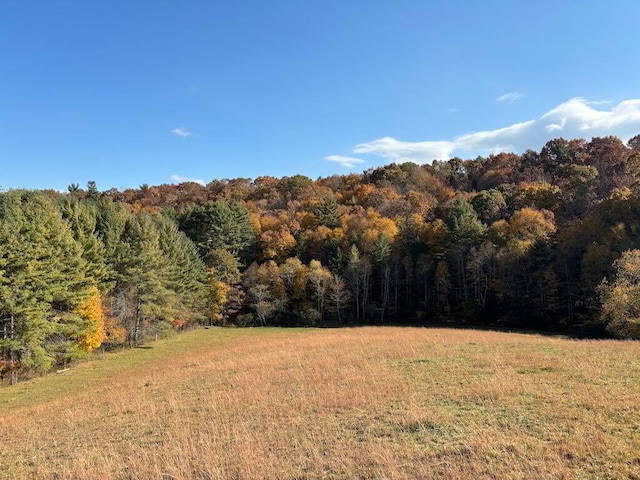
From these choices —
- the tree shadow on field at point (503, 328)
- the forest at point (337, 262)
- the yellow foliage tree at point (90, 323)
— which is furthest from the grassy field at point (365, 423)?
the tree shadow on field at point (503, 328)

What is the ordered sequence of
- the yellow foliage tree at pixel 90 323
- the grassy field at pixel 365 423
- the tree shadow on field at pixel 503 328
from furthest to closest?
1. the tree shadow on field at pixel 503 328
2. the yellow foliage tree at pixel 90 323
3. the grassy field at pixel 365 423

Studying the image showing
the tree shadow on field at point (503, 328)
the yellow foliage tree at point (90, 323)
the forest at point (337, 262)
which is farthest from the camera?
the tree shadow on field at point (503, 328)

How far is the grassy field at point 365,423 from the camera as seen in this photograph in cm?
696

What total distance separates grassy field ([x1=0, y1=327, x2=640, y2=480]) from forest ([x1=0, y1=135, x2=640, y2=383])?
1458 cm

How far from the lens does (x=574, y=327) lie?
1725 inches

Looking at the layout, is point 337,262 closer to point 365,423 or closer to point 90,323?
point 90,323

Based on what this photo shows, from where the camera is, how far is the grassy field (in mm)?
6957

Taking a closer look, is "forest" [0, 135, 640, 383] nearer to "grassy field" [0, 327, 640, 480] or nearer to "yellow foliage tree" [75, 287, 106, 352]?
"yellow foliage tree" [75, 287, 106, 352]

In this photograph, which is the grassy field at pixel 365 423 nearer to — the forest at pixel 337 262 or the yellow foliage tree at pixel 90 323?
the forest at pixel 337 262

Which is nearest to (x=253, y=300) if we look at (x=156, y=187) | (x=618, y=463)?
(x=618, y=463)

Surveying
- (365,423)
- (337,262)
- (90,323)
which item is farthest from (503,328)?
(90,323)

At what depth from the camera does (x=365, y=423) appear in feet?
31.2

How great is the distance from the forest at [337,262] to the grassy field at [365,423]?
14580 mm

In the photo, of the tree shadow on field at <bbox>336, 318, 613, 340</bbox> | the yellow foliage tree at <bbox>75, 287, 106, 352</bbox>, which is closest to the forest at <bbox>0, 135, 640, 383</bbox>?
the yellow foliage tree at <bbox>75, 287, 106, 352</bbox>
